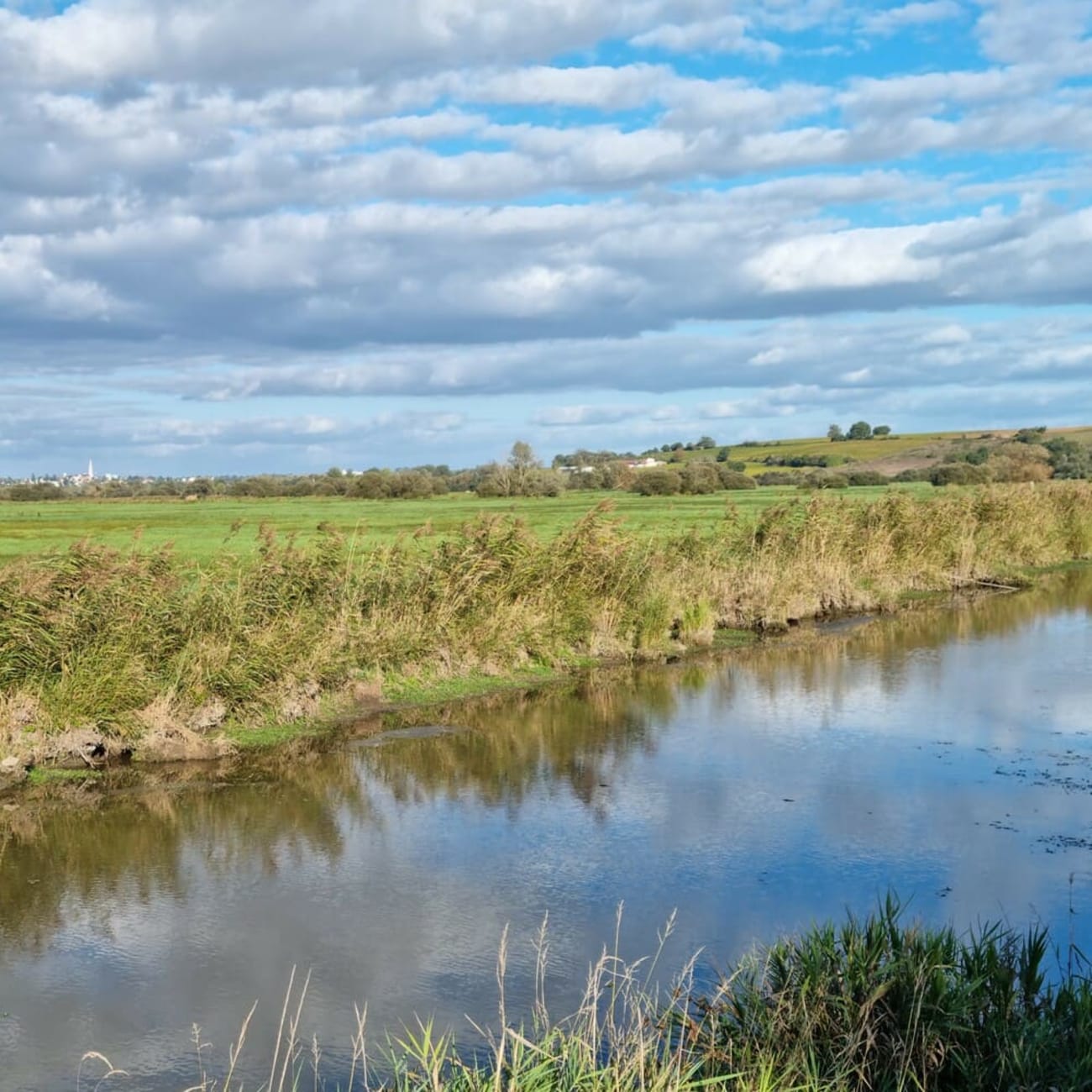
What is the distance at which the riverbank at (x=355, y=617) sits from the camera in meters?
12.8

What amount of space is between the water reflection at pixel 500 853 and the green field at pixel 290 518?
11.3 metres

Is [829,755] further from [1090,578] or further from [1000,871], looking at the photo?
[1090,578]

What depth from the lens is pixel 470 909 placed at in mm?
8625

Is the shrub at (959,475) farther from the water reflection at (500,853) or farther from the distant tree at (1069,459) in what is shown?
the water reflection at (500,853)

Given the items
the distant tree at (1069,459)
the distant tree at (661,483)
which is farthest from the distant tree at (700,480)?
the distant tree at (1069,459)

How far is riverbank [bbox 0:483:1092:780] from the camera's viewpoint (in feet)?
41.8

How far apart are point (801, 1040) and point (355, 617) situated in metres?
11.1

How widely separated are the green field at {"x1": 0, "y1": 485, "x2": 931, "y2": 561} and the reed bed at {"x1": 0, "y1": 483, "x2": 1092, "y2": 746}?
3.21 m

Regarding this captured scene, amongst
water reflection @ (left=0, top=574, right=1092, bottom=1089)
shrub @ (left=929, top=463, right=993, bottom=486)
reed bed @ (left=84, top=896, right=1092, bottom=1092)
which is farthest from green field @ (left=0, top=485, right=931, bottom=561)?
reed bed @ (left=84, top=896, right=1092, bottom=1092)

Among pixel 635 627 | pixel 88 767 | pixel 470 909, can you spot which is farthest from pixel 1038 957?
pixel 635 627

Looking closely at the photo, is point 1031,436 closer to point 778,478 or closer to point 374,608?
point 778,478

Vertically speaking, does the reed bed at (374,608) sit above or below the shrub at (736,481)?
below

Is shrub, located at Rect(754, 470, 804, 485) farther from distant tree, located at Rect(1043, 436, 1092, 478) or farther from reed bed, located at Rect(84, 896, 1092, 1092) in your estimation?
reed bed, located at Rect(84, 896, 1092, 1092)

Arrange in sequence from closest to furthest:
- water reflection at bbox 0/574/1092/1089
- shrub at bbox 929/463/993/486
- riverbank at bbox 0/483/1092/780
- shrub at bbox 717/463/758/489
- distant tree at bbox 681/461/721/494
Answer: water reflection at bbox 0/574/1092/1089 → riverbank at bbox 0/483/1092/780 → shrub at bbox 929/463/993/486 → distant tree at bbox 681/461/721/494 → shrub at bbox 717/463/758/489
